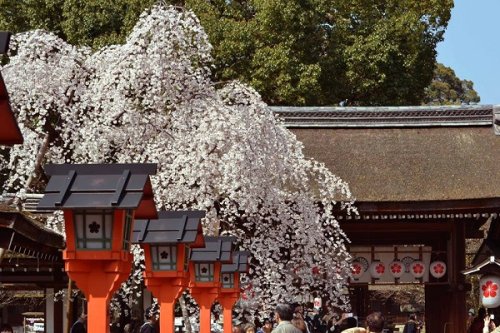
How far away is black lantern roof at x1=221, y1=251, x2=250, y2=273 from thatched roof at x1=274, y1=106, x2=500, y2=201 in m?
7.55

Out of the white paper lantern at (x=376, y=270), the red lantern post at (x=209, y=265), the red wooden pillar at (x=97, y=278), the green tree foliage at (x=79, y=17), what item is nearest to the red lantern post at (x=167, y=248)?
the red lantern post at (x=209, y=265)

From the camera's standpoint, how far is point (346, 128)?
3034 centimetres

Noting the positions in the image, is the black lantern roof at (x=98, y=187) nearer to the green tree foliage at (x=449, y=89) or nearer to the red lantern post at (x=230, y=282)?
the red lantern post at (x=230, y=282)

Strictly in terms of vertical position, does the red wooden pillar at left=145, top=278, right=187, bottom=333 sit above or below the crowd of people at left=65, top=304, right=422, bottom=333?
above

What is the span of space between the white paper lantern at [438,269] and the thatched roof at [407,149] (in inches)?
88.3

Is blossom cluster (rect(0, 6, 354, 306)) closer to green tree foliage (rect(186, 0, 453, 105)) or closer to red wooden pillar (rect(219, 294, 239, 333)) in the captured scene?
red wooden pillar (rect(219, 294, 239, 333))

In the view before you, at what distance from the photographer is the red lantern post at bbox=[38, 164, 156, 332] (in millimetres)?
8875

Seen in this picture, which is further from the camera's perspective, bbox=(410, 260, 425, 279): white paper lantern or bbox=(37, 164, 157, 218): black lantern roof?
bbox=(410, 260, 425, 279): white paper lantern

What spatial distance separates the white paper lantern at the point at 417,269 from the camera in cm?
2834

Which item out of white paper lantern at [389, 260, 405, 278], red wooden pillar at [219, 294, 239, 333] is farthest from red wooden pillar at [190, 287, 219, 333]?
→ white paper lantern at [389, 260, 405, 278]

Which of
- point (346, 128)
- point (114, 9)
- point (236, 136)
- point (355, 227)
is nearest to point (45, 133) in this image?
point (236, 136)

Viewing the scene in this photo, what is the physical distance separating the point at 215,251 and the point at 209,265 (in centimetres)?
37

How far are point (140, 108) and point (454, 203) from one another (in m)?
8.76

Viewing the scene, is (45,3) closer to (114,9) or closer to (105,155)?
(114,9)
